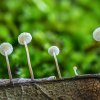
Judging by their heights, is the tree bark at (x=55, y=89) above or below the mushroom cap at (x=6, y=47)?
below

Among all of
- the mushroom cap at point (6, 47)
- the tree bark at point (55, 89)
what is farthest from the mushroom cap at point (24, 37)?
the tree bark at point (55, 89)

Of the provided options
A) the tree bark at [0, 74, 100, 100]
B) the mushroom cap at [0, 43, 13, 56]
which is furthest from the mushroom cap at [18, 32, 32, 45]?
the tree bark at [0, 74, 100, 100]

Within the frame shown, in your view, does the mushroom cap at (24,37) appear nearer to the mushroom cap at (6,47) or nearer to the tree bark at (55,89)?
the mushroom cap at (6,47)

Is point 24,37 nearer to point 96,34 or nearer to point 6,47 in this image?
point 6,47

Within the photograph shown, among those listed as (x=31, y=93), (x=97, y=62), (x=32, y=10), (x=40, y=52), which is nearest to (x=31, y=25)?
(x=32, y=10)

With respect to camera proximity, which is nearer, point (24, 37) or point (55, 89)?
point (55, 89)

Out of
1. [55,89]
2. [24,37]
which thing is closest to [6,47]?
[24,37]

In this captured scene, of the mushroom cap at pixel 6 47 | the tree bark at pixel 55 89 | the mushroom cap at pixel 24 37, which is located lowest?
the tree bark at pixel 55 89

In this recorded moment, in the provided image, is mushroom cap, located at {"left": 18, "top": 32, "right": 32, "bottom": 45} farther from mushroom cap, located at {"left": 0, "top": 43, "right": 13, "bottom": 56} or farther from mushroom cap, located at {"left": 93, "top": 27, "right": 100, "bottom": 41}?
mushroom cap, located at {"left": 93, "top": 27, "right": 100, "bottom": 41}

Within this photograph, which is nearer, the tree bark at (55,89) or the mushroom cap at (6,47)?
the tree bark at (55,89)

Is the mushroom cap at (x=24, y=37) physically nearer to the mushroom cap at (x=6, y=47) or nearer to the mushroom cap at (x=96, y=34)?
the mushroom cap at (x=6, y=47)
